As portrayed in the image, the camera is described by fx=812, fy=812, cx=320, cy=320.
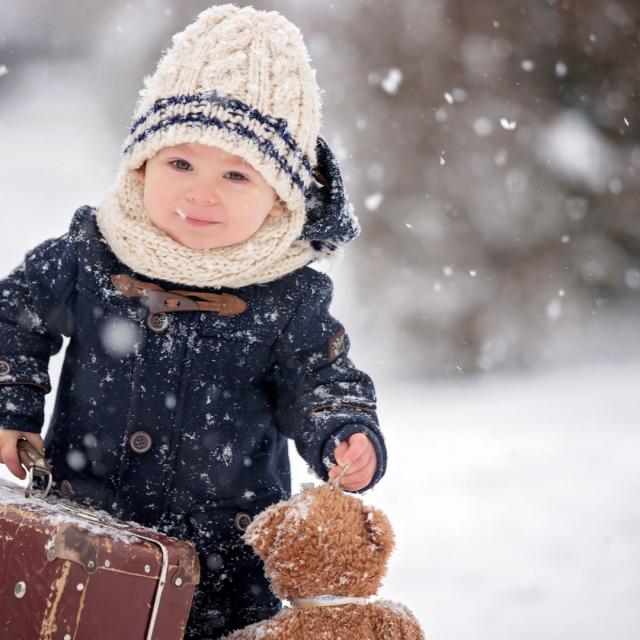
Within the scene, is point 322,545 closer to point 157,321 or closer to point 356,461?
Answer: point 356,461

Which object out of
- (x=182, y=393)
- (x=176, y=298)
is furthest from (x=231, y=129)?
(x=182, y=393)

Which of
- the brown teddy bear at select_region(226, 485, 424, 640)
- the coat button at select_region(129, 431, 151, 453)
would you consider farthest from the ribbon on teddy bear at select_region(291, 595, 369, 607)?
the coat button at select_region(129, 431, 151, 453)

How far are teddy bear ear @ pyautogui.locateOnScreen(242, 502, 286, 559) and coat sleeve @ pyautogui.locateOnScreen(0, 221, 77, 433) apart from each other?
0.42m

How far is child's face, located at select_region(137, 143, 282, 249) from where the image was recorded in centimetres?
122

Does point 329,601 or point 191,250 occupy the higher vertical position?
point 191,250

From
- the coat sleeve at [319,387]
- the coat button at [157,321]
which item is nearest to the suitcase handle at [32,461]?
the coat button at [157,321]

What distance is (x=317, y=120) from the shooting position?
1333 millimetres

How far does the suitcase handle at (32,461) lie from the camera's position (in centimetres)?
116

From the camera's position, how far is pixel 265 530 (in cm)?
108

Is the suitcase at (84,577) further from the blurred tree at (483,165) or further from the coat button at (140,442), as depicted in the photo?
the blurred tree at (483,165)

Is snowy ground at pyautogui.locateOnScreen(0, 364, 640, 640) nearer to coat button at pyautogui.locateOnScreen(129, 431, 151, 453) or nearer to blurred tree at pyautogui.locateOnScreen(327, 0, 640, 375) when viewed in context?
blurred tree at pyautogui.locateOnScreen(327, 0, 640, 375)

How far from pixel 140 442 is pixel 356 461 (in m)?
0.34

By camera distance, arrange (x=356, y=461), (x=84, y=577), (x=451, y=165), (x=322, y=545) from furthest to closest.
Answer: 1. (x=451, y=165)
2. (x=356, y=461)
3. (x=322, y=545)
4. (x=84, y=577)

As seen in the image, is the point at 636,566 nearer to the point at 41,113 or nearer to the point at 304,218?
the point at 304,218
